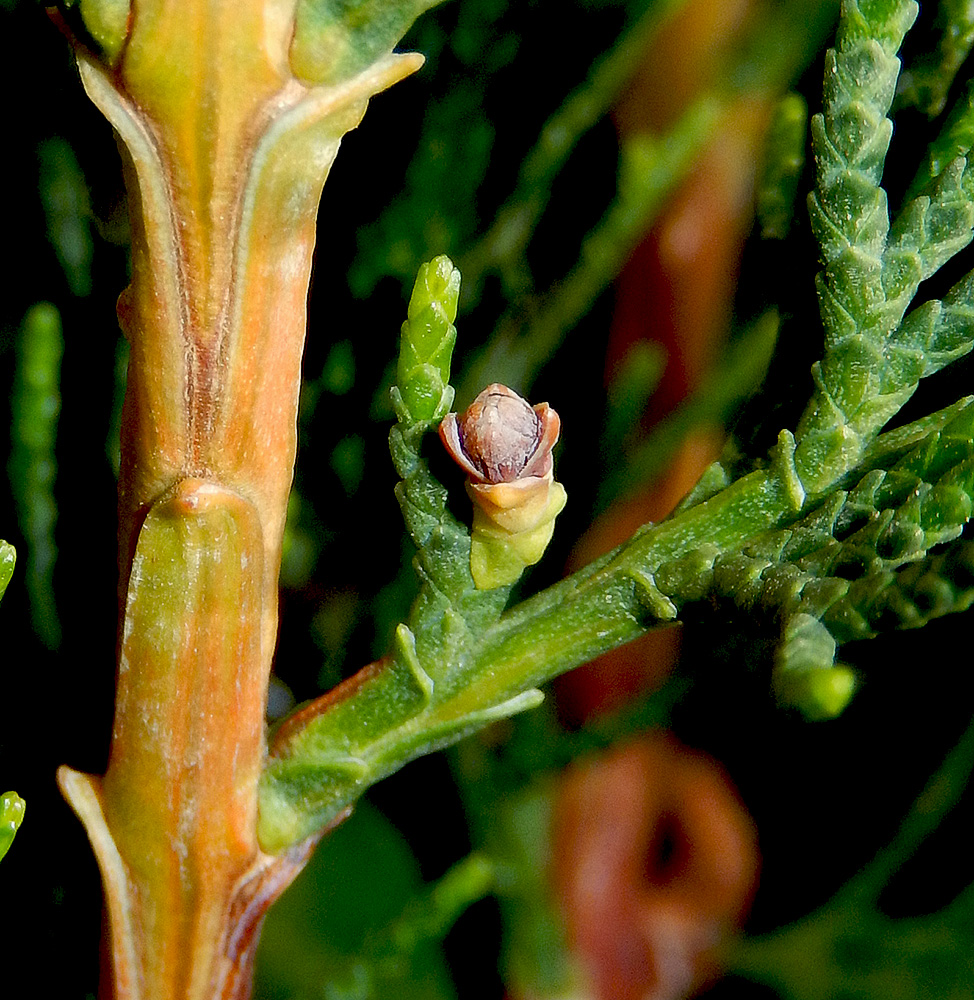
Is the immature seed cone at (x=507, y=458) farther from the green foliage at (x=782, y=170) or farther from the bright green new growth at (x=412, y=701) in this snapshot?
the green foliage at (x=782, y=170)

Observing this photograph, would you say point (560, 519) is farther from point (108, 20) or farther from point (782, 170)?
point (108, 20)

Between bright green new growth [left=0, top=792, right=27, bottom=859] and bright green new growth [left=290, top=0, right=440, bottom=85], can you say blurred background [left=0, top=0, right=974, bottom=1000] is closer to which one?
bright green new growth [left=0, top=792, right=27, bottom=859]

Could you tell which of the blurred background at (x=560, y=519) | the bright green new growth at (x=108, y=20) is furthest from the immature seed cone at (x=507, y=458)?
the bright green new growth at (x=108, y=20)

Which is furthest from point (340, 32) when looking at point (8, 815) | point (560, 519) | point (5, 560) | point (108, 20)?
point (560, 519)

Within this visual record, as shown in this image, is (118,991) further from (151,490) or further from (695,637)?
(695,637)

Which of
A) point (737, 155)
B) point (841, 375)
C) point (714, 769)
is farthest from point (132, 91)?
point (714, 769)

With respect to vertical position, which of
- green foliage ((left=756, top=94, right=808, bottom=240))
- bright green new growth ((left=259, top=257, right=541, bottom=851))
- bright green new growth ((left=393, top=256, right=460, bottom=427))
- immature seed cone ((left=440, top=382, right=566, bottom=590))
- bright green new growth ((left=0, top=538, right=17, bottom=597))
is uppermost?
green foliage ((left=756, top=94, right=808, bottom=240))

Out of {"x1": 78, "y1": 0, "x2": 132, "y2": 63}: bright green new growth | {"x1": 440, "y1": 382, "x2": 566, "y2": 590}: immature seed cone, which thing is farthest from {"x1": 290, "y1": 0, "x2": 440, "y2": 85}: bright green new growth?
{"x1": 440, "y1": 382, "x2": 566, "y2": 590}: immature seed cone
